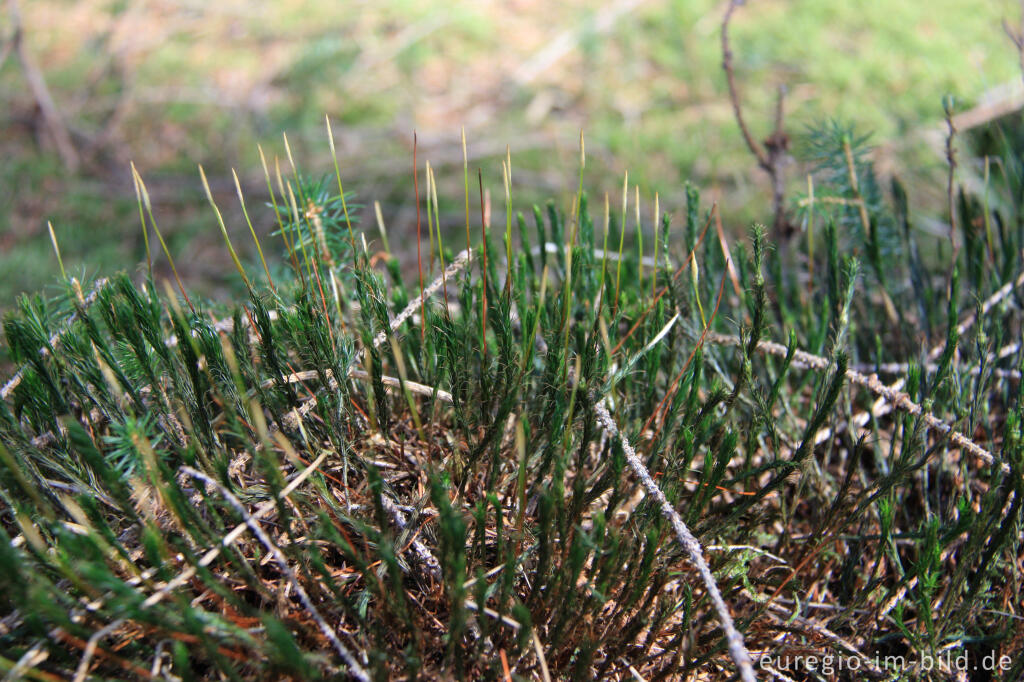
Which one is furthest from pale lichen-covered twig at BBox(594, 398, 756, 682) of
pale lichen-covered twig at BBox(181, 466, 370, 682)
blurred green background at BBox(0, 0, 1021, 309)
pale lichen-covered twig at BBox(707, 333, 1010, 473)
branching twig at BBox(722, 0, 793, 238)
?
blurred green background at BBox(0, 0, 1021, 309)

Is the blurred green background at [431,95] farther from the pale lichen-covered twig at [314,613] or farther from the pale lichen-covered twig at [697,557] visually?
the pale lichen-covered twig at [314,613]

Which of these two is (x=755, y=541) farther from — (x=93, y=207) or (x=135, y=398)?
(x=93, y=207)

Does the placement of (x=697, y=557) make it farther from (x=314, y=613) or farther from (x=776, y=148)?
(x=776, y=148)

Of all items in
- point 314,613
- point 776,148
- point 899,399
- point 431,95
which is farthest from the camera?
point 431,95

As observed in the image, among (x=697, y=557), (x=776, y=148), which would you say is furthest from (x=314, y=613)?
(x=776, y=148)

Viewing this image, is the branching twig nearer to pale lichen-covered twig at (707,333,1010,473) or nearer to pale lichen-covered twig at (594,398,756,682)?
pale lichen-covered twig at (707,333,1010,473)
